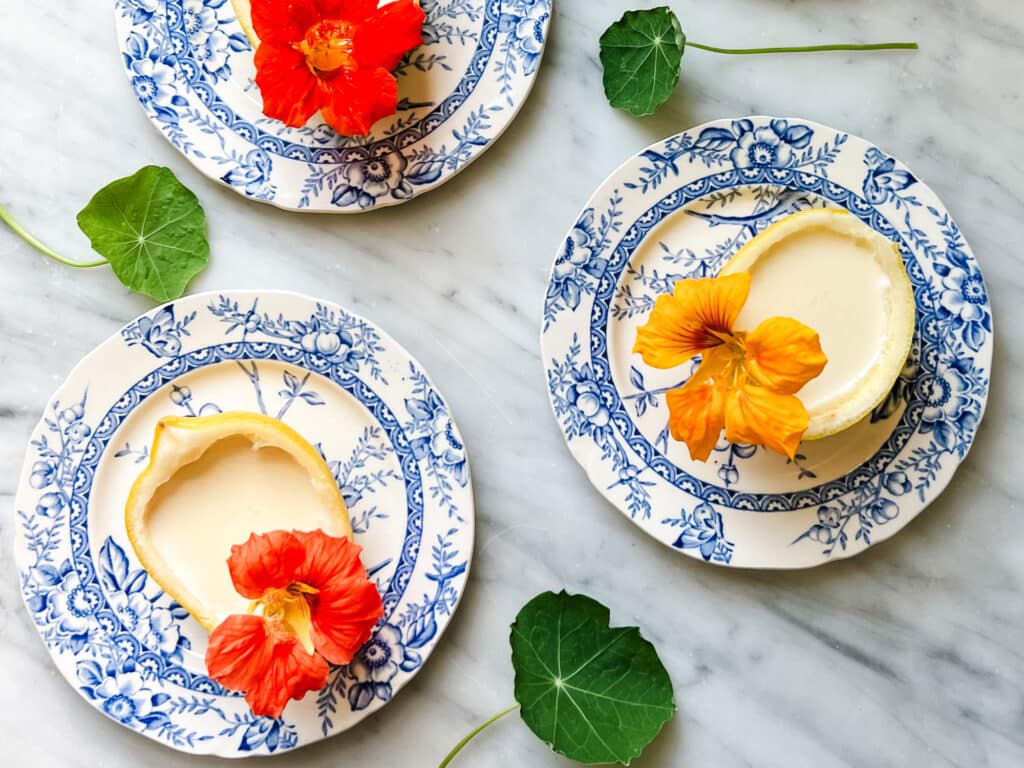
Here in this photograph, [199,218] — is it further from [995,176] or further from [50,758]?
[995,176]

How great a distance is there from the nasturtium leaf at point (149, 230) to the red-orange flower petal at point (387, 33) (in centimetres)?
28

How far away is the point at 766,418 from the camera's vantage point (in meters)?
0.94

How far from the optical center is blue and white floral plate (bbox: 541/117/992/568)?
1.09 meters

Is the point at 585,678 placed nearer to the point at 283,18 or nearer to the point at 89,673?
the point at 89,673

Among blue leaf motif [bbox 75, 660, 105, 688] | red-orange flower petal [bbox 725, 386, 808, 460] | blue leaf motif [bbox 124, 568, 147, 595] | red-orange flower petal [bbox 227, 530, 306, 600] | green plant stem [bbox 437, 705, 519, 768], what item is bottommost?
blue leaf motif [bbox 75, 660, 105, 688]

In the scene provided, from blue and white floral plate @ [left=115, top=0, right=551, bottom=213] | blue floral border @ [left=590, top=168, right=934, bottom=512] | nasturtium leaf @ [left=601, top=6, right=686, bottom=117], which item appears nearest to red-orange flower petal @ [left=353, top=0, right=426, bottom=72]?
blue and white floral plate @ [left=115, top=0, right=551, bottom=213]

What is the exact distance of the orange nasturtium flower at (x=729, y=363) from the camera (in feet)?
3.04

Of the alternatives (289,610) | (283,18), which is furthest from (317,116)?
(289,610)

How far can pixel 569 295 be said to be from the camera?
1.12m

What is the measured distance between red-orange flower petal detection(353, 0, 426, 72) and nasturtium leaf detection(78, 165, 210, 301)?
28 cm

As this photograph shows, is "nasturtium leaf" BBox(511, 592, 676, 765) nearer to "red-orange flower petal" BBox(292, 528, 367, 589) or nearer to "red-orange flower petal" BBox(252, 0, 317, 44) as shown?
"red-orange flower petal" BBox(292, 528, 367, 589)

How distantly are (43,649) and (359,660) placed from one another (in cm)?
38

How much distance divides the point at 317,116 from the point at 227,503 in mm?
453

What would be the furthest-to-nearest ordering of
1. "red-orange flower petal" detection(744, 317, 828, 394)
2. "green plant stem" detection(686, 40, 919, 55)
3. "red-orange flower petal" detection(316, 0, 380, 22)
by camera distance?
"green plant stem" detection(686, 40, 919, 55) < "red-orange flower petal" detection(316, 0, 380, 22) < "red-orange flower petal" detection(744, 317, 828, 394)
